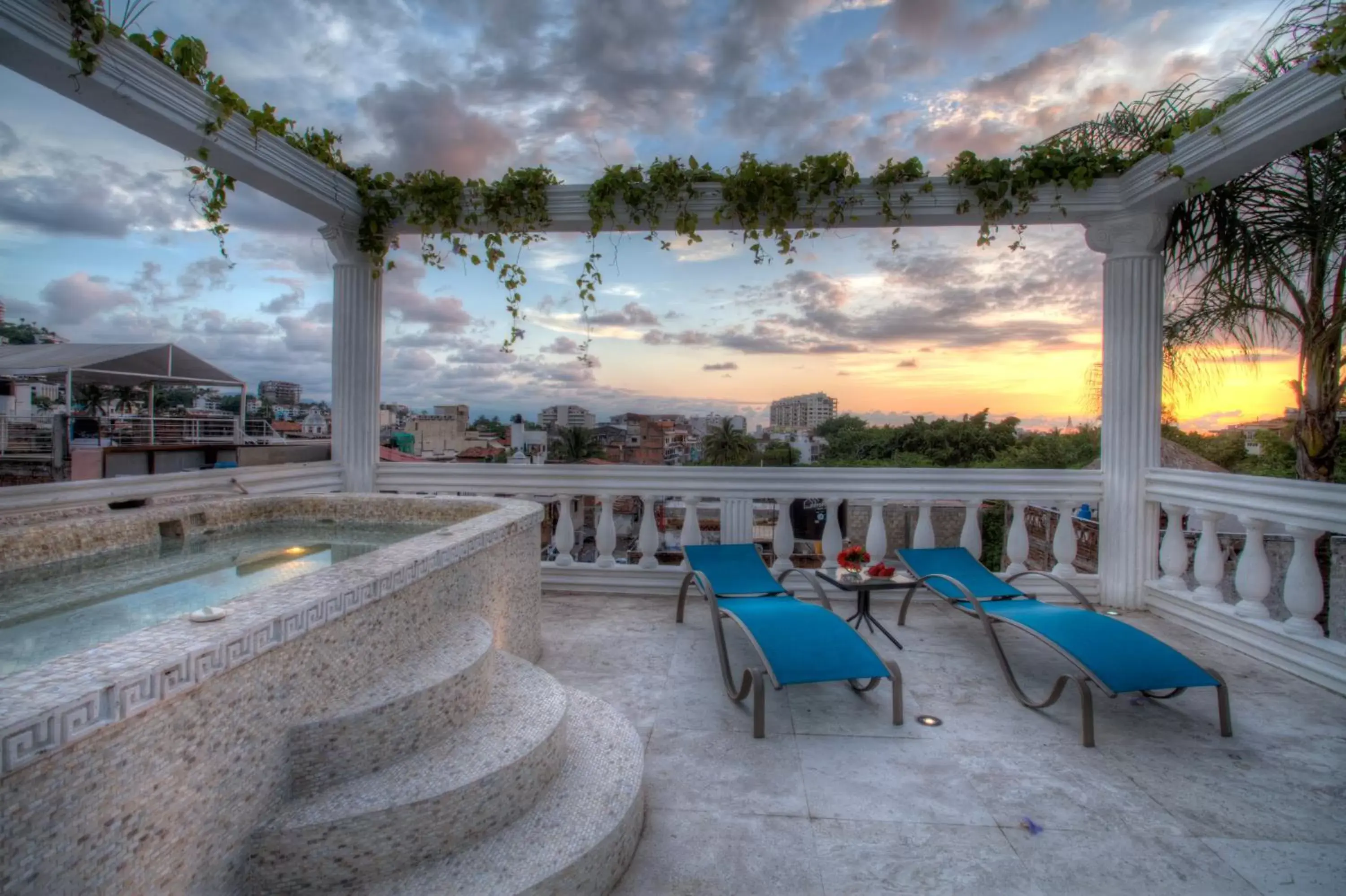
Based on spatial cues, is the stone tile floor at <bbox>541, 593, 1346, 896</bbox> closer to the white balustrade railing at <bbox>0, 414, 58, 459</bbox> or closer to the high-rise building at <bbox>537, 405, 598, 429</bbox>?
the high-rise building at <bbox>537, 405, 598, 429</bbox>

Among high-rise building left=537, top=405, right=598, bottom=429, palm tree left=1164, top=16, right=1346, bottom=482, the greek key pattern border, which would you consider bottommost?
the greek key pattern border

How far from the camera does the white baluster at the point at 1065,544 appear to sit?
4660 mm

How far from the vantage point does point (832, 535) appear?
480 centimetres

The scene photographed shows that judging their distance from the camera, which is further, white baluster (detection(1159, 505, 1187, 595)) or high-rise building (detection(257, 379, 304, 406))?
high-rise building (detection(257, 379, 304, 406))

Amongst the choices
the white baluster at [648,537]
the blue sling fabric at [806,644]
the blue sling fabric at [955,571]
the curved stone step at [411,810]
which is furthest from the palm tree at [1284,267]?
the curved stone step at [411,810]

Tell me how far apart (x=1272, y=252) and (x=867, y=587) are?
12.5 ft

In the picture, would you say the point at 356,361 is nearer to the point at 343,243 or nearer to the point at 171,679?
the point at 343,243

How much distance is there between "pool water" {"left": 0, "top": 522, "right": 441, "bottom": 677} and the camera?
2.22m

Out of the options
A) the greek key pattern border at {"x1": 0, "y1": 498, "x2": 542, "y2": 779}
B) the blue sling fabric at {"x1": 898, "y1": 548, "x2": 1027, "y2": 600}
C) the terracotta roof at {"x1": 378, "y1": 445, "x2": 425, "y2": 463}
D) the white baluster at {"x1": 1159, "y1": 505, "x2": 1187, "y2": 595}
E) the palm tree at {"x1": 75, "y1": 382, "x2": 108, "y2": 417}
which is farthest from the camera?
the palm tree at {"x1": 75, "y1": 382, "x2": 108, "y2": 417}

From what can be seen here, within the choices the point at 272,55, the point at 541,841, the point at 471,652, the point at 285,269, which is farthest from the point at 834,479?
the point at 285,269

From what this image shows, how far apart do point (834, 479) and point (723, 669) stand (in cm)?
218

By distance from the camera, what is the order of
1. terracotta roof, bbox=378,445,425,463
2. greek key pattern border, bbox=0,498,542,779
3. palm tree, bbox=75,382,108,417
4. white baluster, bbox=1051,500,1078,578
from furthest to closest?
palm tree, bbox=75,382,108,417
terracotta roof, bbox=378,445,425,463
white baluster, bbox=1051,500,1078,578
greek key pattern border, bbox=0,498,542,779

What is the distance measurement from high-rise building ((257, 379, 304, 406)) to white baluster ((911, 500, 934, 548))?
21.8 ft

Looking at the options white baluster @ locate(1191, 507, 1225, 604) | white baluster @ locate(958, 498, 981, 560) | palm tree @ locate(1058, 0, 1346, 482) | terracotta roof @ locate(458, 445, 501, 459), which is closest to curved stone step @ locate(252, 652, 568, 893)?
white baluster @ locate(958, 498, 981, 560)
